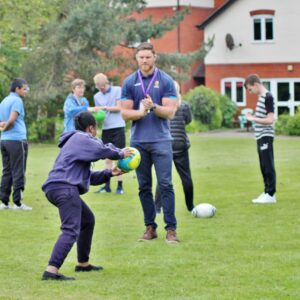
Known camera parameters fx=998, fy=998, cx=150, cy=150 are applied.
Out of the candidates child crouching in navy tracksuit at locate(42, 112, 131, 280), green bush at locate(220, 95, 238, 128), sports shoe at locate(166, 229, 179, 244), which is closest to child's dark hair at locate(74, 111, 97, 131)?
child crouching in navy tracksuit at locate(42, 112, 131, 280)

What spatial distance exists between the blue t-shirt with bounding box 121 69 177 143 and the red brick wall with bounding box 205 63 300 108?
4095 cm

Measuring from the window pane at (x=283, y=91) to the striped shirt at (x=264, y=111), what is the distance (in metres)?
37.0

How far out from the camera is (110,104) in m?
17.6

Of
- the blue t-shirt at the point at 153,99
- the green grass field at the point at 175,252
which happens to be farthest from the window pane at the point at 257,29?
the blue t-shirt at the point at 153,99

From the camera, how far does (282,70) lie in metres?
53.2

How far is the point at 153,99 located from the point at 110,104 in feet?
19.5

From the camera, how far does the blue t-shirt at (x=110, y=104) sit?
17.6 m

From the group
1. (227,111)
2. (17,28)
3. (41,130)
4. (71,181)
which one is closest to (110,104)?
(71,181)

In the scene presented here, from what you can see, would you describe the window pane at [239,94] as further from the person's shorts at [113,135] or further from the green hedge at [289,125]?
the person's shorts at [113,135]

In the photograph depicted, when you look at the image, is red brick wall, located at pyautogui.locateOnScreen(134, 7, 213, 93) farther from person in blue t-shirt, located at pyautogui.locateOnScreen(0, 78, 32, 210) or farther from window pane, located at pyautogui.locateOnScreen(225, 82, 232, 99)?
person in blue t-shirt, located at pyautogui.locateOnScreen(0, 78, 32, 210)

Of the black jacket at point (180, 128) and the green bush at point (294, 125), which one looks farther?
the green bush at point (294, 125)

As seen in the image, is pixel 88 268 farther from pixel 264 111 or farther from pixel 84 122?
pixel 264 111

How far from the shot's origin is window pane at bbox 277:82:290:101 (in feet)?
172

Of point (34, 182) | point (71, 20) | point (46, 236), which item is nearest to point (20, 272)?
point (46, 236)
